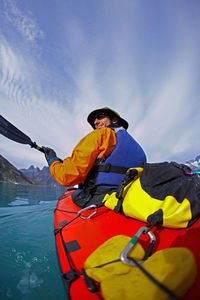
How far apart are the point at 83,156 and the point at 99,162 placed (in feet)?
1.49

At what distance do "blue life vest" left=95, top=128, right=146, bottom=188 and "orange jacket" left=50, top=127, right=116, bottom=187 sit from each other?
0.61 ft

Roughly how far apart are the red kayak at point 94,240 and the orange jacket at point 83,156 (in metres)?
0.78

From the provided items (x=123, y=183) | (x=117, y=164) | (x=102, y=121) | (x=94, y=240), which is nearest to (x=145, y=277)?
(x=94, y=240)

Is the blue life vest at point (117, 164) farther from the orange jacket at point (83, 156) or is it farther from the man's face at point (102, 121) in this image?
the man's face at point (102, 121)

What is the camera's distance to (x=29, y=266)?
1609mm

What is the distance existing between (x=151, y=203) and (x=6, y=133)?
16.5 feet

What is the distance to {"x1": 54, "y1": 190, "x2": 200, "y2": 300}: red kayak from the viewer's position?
3.08 ft

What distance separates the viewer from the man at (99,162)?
2359mm

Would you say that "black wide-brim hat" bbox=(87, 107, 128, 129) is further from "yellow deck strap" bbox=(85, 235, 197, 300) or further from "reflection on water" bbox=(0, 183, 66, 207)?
"reflection on water" bbox=(0, 183, 66, 207)

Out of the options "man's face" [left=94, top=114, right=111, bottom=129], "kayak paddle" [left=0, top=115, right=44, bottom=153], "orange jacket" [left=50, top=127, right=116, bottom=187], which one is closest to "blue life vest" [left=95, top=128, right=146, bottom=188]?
"orange jacket" [left=50, top=127, right=116, bottom=187]

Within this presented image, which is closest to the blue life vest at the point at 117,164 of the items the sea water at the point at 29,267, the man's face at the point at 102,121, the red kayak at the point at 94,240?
the red kayak at the point at 94,240

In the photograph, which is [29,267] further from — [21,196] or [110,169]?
[21,196]

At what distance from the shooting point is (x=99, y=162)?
264cm

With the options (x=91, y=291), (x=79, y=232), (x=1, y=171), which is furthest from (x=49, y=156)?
(x=1, y=171)
